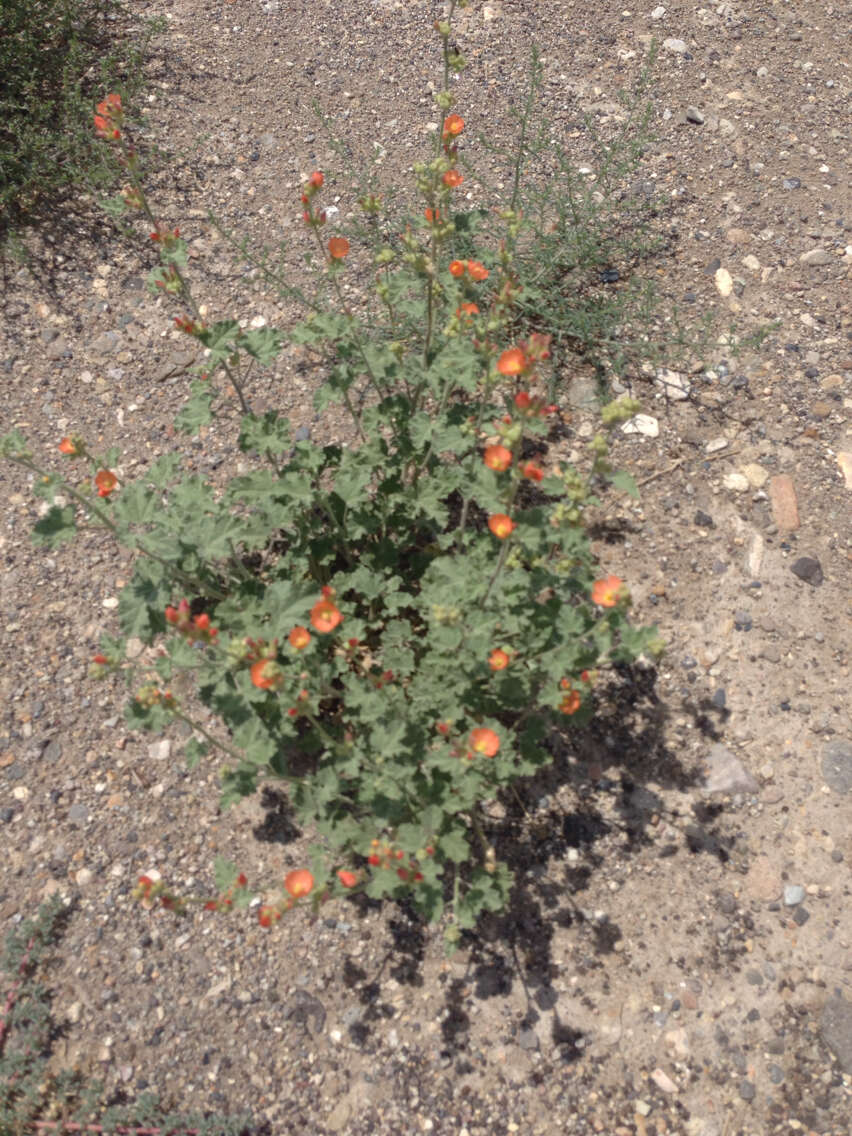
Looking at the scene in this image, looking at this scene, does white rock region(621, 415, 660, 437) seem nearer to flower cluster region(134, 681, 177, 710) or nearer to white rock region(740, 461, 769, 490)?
white rock region(740, 461, 769, 490)

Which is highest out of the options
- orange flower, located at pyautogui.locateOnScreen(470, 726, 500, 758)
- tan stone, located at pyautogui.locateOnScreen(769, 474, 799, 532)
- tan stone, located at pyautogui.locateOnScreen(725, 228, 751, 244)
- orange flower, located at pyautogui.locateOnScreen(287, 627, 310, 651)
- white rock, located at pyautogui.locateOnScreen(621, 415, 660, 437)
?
tan stone, located at pyautogui.locateOnScreen(725, 228, 751, 244)

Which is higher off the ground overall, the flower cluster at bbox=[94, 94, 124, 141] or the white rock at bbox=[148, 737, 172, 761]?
the flower cluster at bbox=[94, 94, 124, 141]

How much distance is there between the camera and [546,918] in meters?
3.26

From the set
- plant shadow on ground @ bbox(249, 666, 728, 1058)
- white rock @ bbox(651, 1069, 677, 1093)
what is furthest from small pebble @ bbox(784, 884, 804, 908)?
white rock @ bbox(651, 1069, 677, 1093)

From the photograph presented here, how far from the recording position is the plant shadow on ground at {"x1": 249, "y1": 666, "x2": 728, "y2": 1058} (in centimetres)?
316

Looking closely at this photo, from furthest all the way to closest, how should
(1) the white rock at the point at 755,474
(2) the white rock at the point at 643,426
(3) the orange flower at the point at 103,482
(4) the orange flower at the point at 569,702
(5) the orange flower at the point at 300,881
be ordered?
(2) the white rock at the point at 643,426 → (1) the white rock at the point at 755,474 → (3) the orange flower at the point at 103,482 → (4) the orange flower at the point at 569,702 → (5) the orange flower at the point at 300,881

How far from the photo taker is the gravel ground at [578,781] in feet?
10.0

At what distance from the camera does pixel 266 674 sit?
8.11 feet

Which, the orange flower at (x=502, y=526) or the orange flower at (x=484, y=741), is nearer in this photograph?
the orange flower at (x=502, y=526)

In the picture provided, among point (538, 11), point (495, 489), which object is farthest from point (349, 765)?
point (538, 11)

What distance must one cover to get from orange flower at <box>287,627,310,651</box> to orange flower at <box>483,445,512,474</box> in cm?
76

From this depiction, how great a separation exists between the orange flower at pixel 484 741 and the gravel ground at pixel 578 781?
877mm

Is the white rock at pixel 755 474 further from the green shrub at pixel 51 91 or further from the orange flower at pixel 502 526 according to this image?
the green shrub at pixel 51 91

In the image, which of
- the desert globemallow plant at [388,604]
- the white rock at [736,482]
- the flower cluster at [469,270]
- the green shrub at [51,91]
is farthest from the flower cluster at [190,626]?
the green shrub at [51,91]
